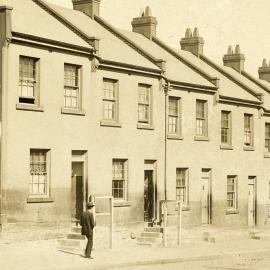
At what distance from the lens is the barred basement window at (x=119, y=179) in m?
32.3

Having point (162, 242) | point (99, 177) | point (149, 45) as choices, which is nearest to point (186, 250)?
point (162, 242)

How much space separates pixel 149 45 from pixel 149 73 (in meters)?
7.18

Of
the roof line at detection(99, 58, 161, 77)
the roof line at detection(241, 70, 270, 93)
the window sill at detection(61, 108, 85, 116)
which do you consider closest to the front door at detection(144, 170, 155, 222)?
the roof line at detection(99, 58, 161, 77)

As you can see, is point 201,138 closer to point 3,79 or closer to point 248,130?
point 248,130

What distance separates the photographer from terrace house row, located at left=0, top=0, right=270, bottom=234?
27.4 meters

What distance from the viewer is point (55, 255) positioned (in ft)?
82.9

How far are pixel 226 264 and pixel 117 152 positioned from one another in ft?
28.2

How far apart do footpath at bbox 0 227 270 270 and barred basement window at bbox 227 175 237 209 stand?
545 centimetres

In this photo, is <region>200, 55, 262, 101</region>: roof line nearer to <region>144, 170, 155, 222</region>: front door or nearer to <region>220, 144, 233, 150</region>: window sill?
<region>220, 144, 233, 150</region>: window sill

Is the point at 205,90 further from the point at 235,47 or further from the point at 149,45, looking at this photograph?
the point at 235,47

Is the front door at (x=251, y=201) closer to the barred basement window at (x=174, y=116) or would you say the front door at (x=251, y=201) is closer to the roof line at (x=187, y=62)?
the roof line at (x=187, y=62)

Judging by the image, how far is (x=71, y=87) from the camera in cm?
2961

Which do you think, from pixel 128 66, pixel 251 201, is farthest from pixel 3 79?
pixel 251 201

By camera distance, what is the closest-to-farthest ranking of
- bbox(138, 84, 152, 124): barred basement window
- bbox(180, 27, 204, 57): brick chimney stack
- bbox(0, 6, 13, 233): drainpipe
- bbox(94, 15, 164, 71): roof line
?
bbox(0, 6, 13, 233): drainpipe
bbox(138, 84, 152, 124): barred basement window
bbox(94, 15, 164, 71): roof line
bbox(180, 27, 204, 57): brick chimney stack
